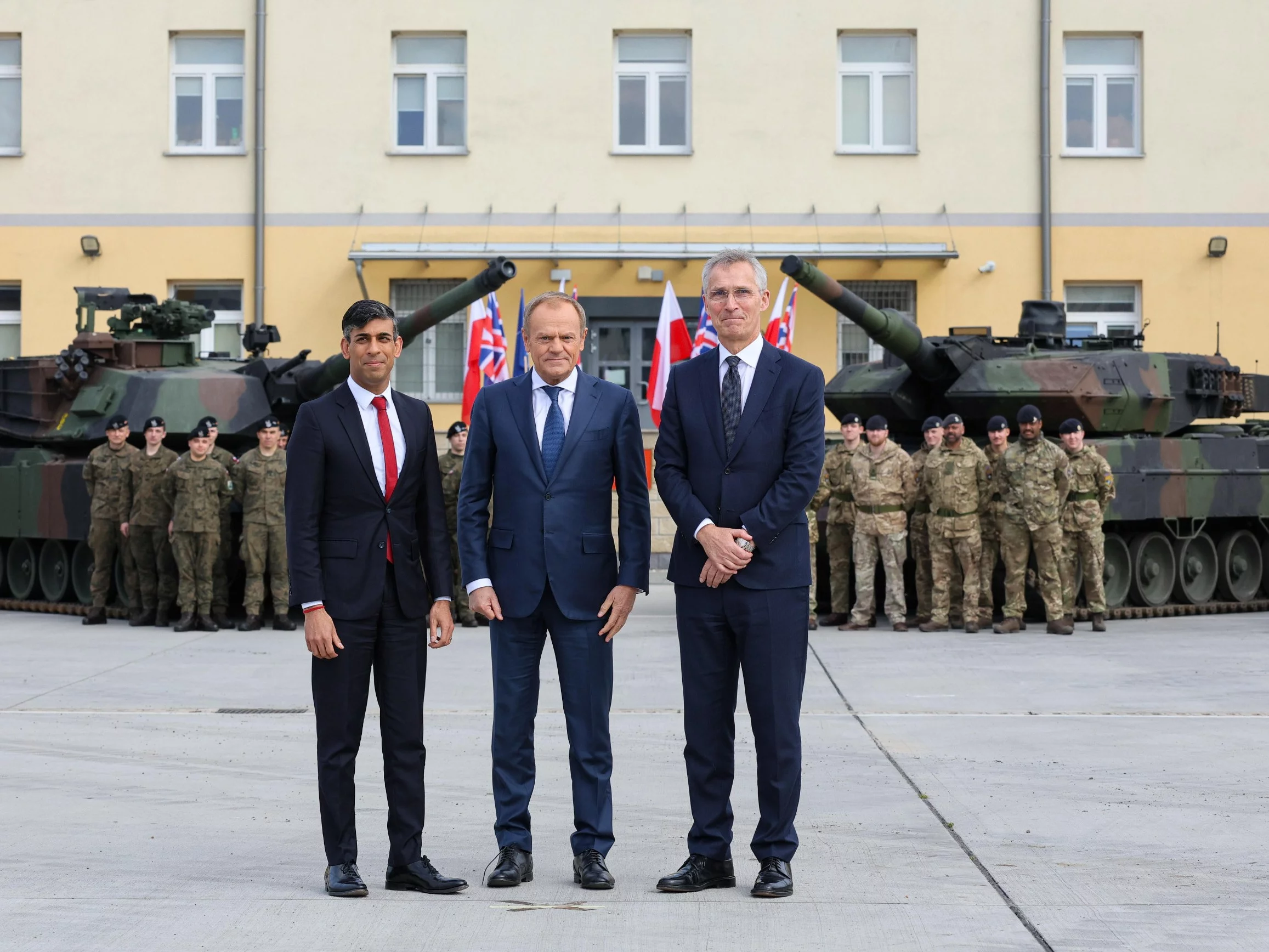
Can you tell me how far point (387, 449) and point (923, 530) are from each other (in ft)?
33.7

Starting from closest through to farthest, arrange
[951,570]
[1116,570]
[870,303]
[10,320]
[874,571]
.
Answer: [951,570]
[874,571]
[1116,570]
[870,303]
[10,320]

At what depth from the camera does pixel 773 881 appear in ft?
19.1

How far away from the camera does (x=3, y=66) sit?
2427 centimetres

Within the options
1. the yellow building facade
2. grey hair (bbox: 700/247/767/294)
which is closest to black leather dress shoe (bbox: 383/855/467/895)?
grey hair (bbox: 700/247/767/294)

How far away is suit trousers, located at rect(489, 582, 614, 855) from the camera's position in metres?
6.05

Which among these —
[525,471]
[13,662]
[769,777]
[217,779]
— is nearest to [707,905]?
[769,777]

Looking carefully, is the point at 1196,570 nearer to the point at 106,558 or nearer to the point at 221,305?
the point at 106,558

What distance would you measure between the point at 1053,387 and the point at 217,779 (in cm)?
1061

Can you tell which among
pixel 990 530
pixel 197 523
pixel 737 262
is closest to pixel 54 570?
pixel 197 523

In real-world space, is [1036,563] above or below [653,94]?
below

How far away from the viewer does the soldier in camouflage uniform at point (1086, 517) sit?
50.2 ft

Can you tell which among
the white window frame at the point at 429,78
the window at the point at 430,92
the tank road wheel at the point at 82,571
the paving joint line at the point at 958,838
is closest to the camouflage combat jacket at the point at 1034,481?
the paving joint line at the point at 958,838

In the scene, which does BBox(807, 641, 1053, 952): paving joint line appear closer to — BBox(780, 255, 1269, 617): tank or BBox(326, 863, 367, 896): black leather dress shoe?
BBox(326, 863, 367, 896): black leather dress shoe

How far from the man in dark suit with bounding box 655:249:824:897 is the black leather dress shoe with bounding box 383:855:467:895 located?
714 mm
